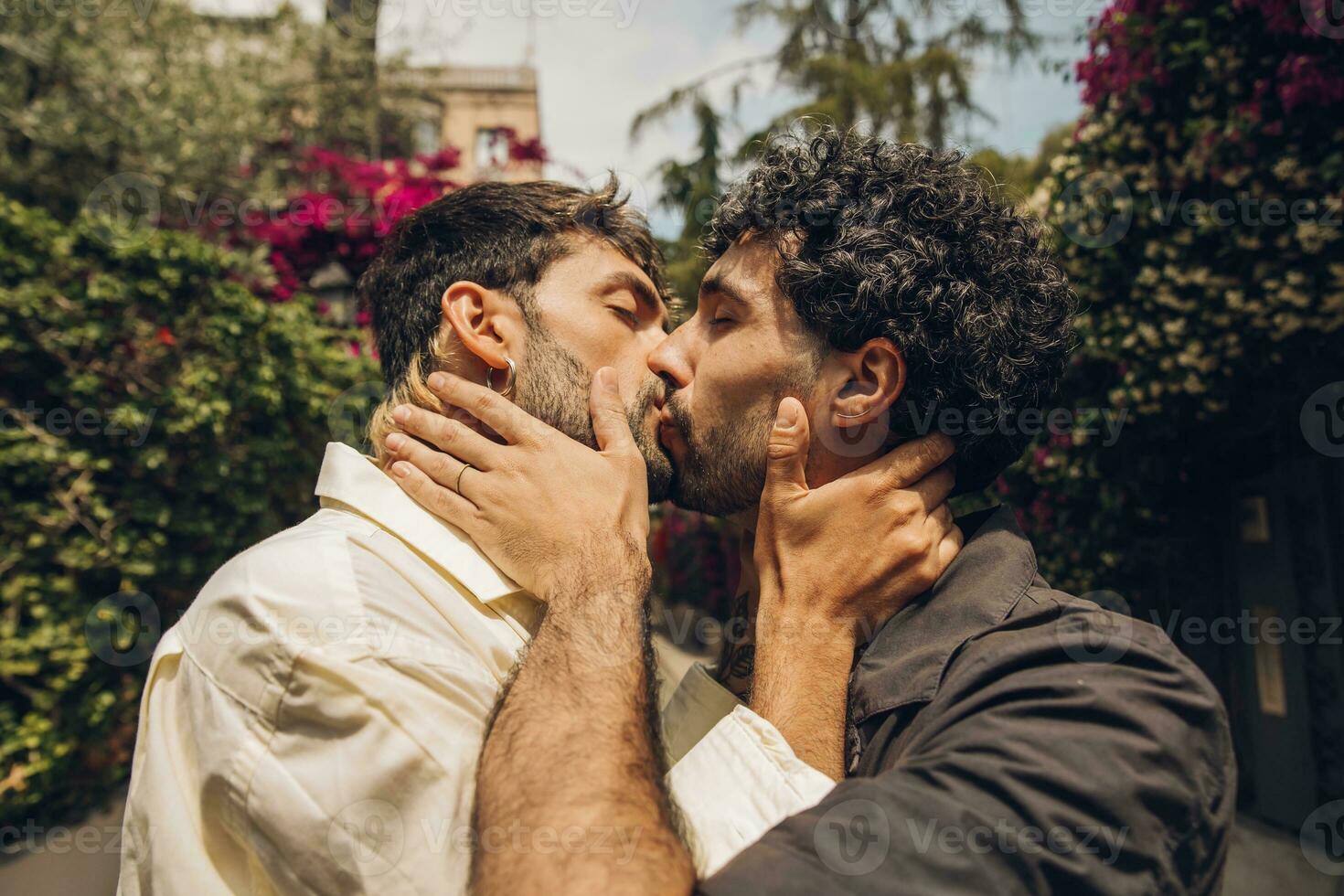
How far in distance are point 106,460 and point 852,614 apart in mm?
4790

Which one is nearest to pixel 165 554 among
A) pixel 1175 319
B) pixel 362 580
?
pixel 362 580

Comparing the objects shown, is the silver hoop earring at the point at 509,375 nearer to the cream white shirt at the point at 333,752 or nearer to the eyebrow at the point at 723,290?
the eyebrow at the point at 723,290

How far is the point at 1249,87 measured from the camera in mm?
3898

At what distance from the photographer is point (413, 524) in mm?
1939

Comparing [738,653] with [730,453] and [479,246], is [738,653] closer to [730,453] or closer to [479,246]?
[730,453]

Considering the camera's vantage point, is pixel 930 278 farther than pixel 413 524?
Yes
